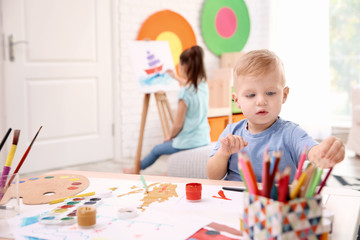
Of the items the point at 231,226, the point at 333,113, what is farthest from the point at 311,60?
the point at 231,226

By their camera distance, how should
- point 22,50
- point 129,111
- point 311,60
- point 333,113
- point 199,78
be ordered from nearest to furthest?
point 199,78, point 22,50, point 129,111, point 311,60, point 333,113

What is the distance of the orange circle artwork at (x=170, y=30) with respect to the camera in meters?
3.97

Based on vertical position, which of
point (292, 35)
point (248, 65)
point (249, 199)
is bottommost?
point (249, 199)

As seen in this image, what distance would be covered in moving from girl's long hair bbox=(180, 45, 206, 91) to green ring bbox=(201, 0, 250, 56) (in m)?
1.72

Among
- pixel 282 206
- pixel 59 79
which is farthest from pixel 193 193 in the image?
pixel 59 79

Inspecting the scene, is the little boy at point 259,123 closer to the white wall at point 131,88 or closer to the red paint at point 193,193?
the red paint at point 193,193

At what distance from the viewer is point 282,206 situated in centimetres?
58

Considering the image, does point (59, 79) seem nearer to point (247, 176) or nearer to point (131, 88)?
point (131, 88)

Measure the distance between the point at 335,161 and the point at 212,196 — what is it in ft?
0.91

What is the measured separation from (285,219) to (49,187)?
0.66 meters

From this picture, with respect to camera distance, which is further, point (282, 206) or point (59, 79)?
point (59, 79)

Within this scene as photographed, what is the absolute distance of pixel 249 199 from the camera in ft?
2.06

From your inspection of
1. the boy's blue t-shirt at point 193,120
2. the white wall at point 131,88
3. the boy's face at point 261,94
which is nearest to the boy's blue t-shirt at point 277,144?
the boy's face at point 261,94

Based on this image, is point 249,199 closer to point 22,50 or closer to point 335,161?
point 335,161
